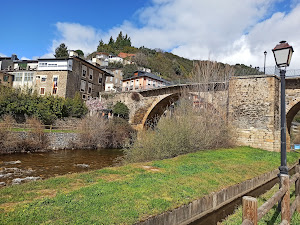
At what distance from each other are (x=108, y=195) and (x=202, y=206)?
261 cm

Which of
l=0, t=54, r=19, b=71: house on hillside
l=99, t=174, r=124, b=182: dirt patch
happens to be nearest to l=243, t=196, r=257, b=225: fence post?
l=99, t=174, r=124, b=182: dirt patch

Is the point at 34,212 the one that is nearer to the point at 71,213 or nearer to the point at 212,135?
the point at 71,213

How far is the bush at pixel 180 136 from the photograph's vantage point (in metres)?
11.3

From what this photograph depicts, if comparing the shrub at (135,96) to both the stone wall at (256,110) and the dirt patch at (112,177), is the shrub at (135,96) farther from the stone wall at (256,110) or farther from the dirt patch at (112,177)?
the dirt patch at (112,177)

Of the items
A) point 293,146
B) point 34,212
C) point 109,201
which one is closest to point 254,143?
point 293,146

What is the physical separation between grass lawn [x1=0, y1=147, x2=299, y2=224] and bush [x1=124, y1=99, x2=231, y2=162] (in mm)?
3380

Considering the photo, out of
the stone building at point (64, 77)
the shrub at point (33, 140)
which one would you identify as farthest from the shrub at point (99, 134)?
the stone building at point (64, 77)

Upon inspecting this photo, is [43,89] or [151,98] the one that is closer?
[151,98]

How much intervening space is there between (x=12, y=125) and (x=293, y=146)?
99.5ft

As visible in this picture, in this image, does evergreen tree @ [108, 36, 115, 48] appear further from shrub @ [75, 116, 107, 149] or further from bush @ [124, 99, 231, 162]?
bush @ [124, 99, 231, 162]

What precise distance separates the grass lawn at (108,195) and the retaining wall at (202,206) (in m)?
0.13

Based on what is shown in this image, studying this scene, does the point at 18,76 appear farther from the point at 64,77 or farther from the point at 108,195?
the point at 108,195

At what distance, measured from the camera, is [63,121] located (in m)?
24.8

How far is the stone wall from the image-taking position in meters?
16.6
